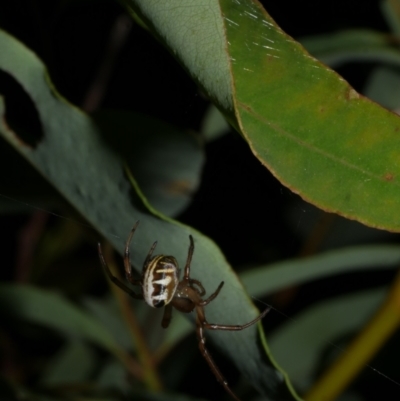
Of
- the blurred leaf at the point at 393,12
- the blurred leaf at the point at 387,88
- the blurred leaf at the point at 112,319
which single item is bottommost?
the blurred leaf at the point at 112,319

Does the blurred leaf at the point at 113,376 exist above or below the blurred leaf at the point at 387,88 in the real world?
below

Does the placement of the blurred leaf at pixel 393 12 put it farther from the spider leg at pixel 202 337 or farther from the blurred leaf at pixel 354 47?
the spider leg at pixel 202 337

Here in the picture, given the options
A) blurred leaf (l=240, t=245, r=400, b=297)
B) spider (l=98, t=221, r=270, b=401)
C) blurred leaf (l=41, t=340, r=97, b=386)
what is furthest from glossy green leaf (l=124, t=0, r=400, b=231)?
blurred leaf (l=41, t=340, r=97, b=386)

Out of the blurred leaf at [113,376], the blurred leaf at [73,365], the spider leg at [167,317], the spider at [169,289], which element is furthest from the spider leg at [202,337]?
the blurred leaf at [73,365]

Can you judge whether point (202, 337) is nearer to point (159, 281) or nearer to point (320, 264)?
point (159, 281)

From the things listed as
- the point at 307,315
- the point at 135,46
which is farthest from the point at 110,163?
the point at 135,46

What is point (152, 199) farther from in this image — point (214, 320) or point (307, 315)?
point (307, 315)

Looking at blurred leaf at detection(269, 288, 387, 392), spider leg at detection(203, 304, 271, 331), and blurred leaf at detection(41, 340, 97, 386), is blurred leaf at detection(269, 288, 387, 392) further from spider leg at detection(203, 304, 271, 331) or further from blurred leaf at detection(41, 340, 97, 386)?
spider leg at detection(203, 304, 271, 331)
